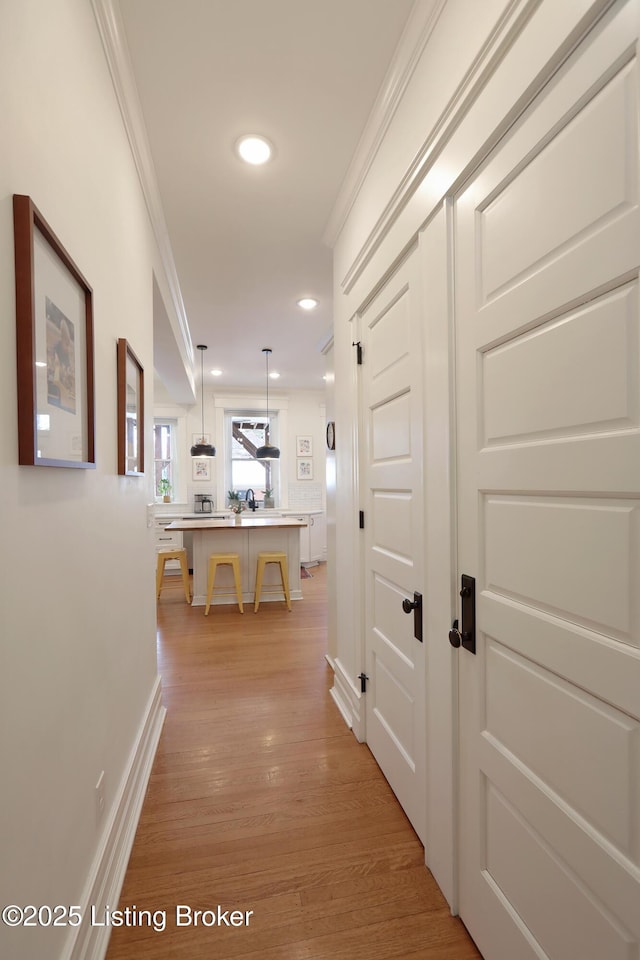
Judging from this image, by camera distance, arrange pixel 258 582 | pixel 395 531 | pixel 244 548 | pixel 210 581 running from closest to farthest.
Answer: pixel 395 531
pixel 210 581
pixel 258 582
pixel 244 548

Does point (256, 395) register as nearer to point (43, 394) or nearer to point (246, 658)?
point (246, 658)

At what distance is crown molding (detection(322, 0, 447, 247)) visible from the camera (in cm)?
142

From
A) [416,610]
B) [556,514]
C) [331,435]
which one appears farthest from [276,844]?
[331,435]

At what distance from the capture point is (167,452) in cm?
692

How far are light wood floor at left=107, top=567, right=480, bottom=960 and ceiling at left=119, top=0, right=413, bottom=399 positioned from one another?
2899 mm

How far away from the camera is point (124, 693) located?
1659 millimetres

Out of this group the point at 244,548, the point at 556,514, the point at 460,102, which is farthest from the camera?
the point at 244,548

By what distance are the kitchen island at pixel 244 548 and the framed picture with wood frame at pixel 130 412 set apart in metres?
2.62

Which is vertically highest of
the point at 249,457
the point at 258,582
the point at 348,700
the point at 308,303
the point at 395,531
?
the point at 308,303

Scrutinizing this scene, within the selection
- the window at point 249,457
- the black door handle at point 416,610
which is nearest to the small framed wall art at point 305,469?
the window at point 249,457

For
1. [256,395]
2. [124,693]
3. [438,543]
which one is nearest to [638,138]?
[438,543]

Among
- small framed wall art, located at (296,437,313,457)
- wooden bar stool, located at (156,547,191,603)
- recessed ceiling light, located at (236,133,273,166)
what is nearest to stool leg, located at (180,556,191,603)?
wooden bar stool, located at (156,547,191,603)

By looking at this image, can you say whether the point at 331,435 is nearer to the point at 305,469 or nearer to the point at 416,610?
the point at 416,610

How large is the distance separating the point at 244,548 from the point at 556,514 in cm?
421
